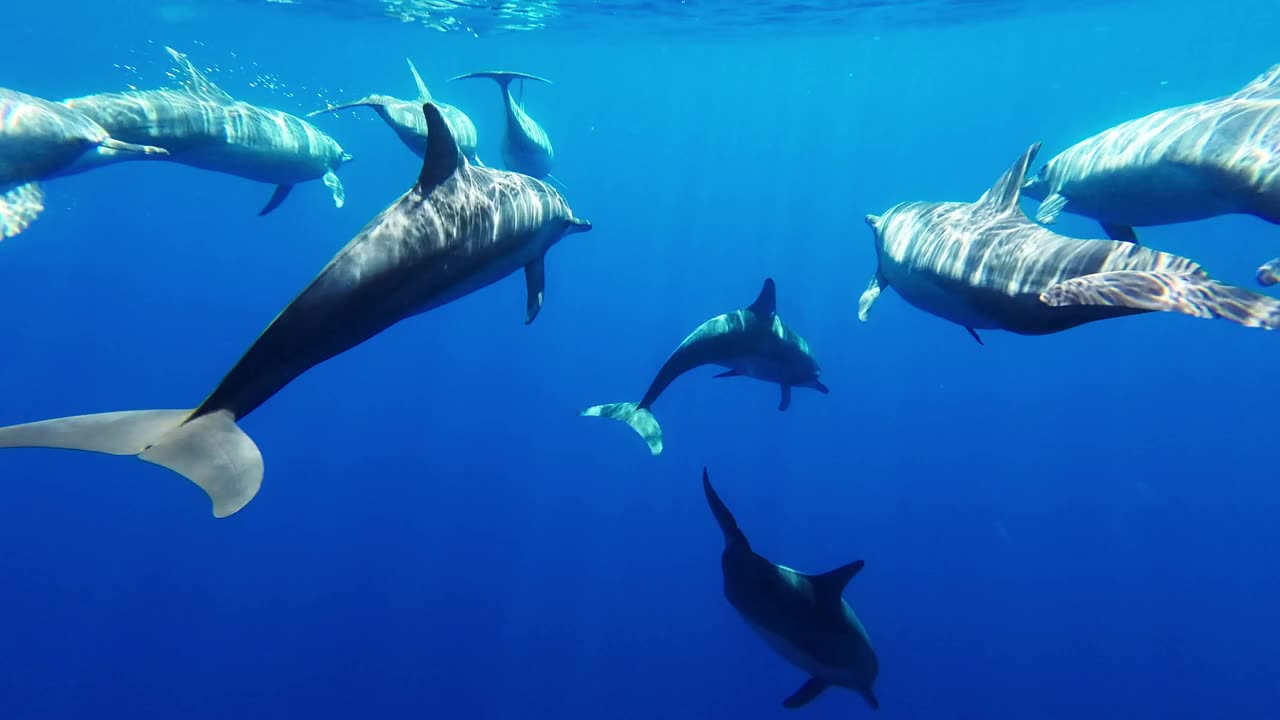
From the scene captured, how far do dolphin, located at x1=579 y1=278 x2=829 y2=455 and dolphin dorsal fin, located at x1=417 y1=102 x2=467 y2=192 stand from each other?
4601 mm

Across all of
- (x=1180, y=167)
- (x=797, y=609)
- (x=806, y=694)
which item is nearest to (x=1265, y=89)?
(x=1180, y=167)

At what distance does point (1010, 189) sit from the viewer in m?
6.38

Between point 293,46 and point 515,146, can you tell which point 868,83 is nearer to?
point 293,46

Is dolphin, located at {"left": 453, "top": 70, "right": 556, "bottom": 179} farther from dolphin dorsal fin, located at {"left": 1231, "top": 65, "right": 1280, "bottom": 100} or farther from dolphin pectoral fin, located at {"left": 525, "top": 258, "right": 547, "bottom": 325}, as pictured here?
A: dolphin dorsal fin, located at {"left": 1231, "top": 65, "right": 1280, "bottom": 100}

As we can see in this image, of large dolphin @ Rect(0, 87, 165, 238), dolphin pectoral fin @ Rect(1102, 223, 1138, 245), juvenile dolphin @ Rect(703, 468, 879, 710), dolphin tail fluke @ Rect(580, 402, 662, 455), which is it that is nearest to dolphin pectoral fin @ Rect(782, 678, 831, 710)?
juvenile dolphin @ Rect(703, 468, 879, 710)

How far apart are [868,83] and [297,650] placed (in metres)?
74.1

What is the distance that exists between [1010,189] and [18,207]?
11.8m

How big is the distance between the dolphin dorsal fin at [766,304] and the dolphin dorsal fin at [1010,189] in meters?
3.02

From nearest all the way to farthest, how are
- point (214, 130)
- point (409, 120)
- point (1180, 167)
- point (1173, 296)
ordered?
point (1173, 296) → point (1180, 167) → point (214, 130) → point (409, 120)

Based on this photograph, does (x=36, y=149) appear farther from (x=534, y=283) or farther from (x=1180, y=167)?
(x=1180, y=167)

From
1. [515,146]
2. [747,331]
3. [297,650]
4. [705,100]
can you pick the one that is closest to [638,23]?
[515,146]

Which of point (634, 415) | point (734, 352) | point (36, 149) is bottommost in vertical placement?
point (634, 415)

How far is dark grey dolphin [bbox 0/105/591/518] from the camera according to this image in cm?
336

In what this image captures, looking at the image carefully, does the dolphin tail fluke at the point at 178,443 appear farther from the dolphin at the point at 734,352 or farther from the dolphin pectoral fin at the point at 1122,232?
the dolphin pectoral fin at the point at 1122,232
